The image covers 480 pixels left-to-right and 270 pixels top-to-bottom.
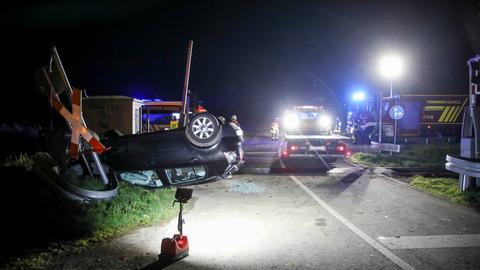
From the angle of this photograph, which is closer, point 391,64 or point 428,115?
point 391,64

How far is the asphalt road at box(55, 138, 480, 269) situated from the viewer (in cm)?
519

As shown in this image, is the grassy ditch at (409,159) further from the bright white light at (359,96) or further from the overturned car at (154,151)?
the overturned car at (154,151)

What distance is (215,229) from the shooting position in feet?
22.0

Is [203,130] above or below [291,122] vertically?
below

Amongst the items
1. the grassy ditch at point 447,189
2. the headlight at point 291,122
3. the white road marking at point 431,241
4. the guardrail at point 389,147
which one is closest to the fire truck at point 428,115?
the guardrail at point 389,147

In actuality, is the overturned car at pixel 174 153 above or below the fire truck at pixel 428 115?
below

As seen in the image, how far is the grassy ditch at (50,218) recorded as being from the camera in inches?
210

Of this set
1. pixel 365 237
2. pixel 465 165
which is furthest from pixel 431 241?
pixel 465 165

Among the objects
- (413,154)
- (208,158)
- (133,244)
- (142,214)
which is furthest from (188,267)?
(413,154)

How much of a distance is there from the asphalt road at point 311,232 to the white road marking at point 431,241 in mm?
14

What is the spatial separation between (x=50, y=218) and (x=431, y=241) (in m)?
5.60

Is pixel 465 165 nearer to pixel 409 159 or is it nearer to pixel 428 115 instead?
pixel 409 159

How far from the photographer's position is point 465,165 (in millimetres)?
8641

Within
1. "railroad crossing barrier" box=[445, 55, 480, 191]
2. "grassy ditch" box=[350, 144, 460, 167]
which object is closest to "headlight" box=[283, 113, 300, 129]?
"grassy ditch" box=[350, 144, 460, 167]
